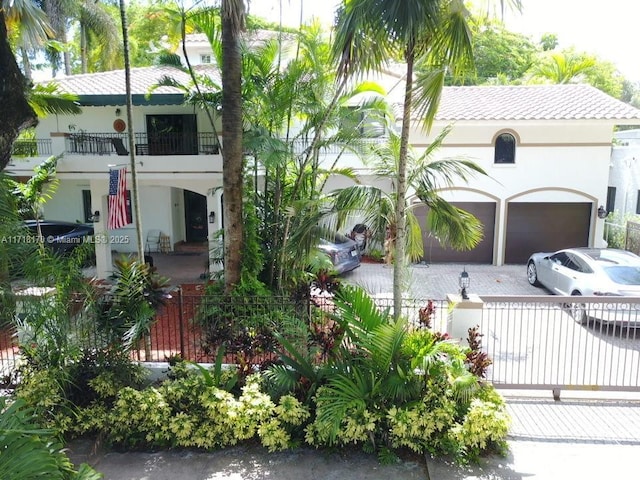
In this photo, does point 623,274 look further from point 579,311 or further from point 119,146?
point 119,146

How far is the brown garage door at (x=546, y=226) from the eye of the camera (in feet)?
51.7

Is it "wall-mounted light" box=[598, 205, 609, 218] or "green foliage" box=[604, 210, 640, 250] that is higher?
"wall-mounted light" box=[598, 205, 609, 218]

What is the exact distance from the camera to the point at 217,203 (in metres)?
13.5

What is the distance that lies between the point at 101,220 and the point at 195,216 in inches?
227

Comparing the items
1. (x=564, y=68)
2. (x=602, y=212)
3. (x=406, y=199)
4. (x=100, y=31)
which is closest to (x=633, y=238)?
(x=602, y=212)

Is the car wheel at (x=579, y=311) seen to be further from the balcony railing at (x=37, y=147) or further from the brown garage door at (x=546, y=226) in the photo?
the balcony railing at (x=37, y=147)

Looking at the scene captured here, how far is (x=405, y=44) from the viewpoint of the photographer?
562 cm

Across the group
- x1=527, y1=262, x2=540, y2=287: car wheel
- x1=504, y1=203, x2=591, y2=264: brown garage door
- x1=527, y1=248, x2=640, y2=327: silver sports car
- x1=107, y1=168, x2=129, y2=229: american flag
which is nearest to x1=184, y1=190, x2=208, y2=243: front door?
x1=107, y1=168, x2=129, y2=229: american flag

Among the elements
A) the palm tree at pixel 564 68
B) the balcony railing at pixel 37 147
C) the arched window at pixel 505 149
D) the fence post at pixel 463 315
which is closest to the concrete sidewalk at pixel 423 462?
the fence post at pixel 463 315

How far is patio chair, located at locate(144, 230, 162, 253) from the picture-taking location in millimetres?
18016

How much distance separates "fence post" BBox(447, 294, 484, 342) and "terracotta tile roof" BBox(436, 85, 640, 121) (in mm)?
9150

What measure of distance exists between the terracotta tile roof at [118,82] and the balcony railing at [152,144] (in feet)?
3.98

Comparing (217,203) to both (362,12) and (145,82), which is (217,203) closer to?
(145,82)

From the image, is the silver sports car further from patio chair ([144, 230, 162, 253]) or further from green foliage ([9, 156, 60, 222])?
patio chair ([144, 230, 162, 253])
